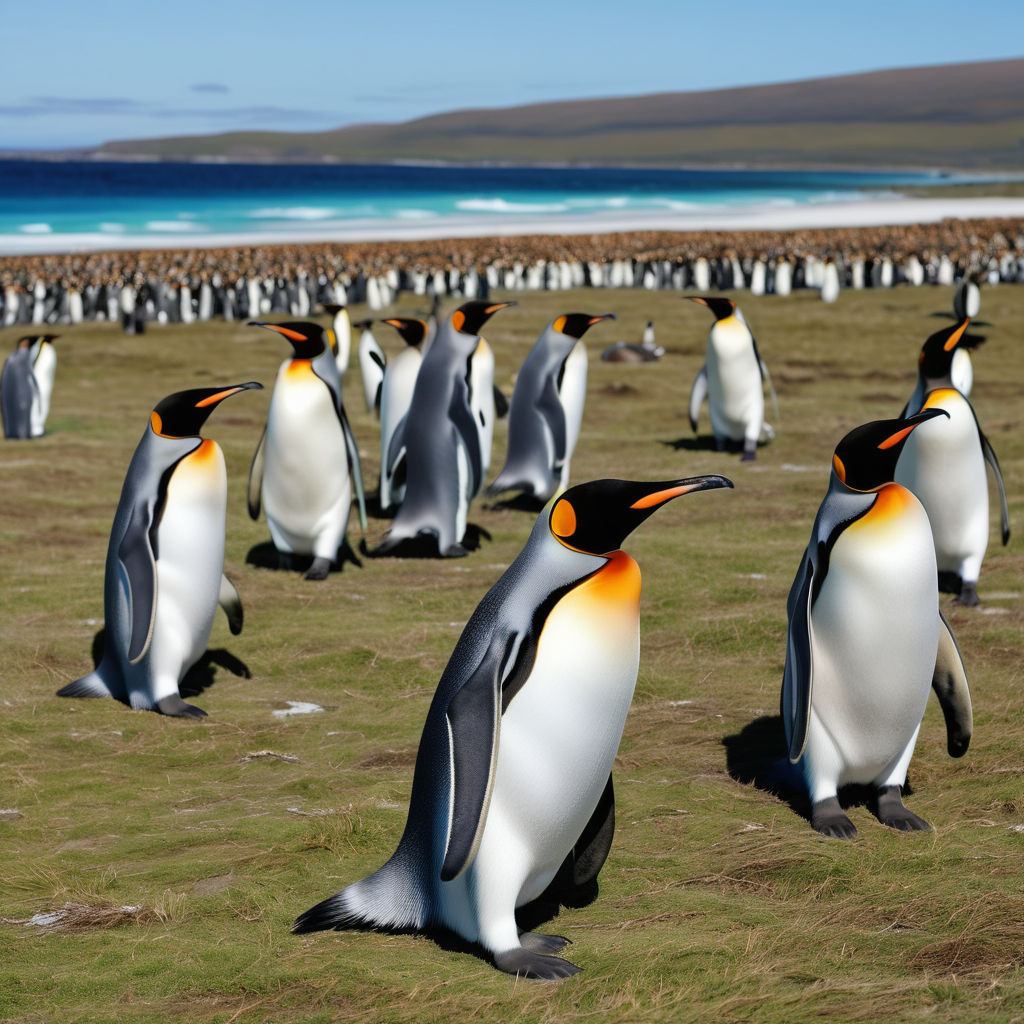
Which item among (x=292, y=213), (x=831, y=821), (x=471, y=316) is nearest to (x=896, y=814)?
(x=831, y=821)

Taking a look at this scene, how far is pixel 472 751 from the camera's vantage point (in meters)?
2.88

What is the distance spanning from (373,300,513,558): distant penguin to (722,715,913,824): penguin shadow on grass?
364cm

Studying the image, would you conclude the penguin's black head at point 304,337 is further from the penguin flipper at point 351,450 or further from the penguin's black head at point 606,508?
the penguin's black head at point 606,508

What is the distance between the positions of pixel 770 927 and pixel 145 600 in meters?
3.01

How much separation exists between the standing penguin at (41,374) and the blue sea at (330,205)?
3365cm

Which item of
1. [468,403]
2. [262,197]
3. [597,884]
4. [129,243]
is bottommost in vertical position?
[597,884]

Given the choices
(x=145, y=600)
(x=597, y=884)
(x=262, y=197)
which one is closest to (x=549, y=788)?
(x=597, y=884)

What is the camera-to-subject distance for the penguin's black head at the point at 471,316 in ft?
26.8

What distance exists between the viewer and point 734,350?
11.4m

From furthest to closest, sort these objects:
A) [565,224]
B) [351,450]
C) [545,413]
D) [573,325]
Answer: [565,224]
[573,325]
[545,413]
[351,450]

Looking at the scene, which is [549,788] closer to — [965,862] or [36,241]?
[965,862]

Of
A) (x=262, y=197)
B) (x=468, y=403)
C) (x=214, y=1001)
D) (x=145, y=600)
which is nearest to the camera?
(x=214, y=1001)

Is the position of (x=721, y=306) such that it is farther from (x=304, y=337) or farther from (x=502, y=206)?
(x=502, y=206)

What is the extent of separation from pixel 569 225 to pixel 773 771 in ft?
192
